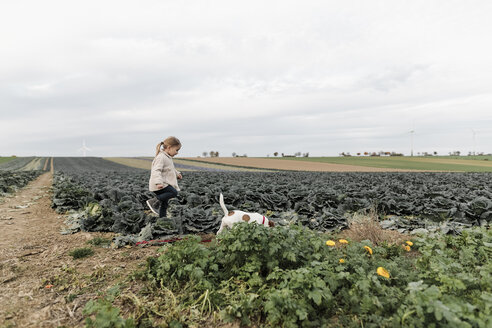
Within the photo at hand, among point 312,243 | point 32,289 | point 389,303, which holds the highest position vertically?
point 312,243

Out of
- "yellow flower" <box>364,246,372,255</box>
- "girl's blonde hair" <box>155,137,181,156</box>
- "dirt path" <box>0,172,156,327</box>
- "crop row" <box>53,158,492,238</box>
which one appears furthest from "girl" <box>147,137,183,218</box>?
"yellow flower" <box>364,246,372,255</box>

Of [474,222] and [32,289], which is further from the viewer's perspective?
[474,222]

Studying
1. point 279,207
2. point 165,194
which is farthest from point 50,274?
point 279,207

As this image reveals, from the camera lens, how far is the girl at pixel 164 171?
7000mm

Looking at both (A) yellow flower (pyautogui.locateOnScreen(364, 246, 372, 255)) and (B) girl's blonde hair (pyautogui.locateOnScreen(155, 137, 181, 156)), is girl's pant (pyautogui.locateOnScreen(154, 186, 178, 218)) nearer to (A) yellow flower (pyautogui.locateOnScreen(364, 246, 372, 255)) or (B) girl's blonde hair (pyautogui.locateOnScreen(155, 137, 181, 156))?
(B) girl's blonde hair (pyautogui.locateOnScreen(155, 137, 181, 156))

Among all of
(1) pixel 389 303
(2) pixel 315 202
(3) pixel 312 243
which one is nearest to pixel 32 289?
(3) pixel 312 243

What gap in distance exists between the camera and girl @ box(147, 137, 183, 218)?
23.0ft

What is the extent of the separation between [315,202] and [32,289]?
7.75 meters

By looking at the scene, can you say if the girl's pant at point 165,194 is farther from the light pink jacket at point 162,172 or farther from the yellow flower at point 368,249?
the yellow flower at point 368,249

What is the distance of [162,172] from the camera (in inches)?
287

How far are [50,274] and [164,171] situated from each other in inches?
126

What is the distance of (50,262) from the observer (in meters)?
5.43

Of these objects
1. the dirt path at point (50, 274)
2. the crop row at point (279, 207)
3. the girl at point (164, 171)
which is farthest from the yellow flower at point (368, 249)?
the girl at point (164, 171)

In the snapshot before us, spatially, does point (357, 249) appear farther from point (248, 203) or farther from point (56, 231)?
point (56, 231)
